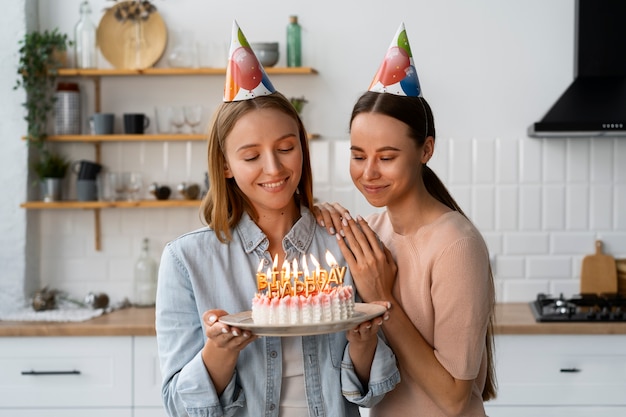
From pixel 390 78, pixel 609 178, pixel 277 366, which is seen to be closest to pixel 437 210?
pixel 390 78

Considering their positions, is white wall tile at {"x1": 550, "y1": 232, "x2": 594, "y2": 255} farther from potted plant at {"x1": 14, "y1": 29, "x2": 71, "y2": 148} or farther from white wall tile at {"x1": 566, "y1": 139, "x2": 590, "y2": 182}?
potted plant at {"x1": 14, "y1": 29, "x2": 71, "y2": 148}

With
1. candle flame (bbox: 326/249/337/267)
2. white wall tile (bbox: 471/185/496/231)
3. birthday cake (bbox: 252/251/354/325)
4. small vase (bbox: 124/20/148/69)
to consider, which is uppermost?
small vase (bbox: 124/20/148/69)

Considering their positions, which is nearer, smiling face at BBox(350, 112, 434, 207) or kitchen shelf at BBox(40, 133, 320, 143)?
smiling face at BBox(350, 112, 434, 207)

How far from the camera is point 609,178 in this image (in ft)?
14.6

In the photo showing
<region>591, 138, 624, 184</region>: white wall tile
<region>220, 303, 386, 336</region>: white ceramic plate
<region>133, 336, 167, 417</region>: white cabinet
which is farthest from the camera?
<region>591, 138, 624, 184</region>: white wall tile

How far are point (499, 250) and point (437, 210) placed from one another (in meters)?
2.35

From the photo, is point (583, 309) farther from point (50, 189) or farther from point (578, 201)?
point (50, 189)

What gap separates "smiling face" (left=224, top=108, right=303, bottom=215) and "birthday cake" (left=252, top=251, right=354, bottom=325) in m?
0.17

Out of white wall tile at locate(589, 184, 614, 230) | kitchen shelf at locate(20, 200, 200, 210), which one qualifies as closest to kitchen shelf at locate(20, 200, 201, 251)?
kitchen shelf at locate(20, 200, 200, 210)

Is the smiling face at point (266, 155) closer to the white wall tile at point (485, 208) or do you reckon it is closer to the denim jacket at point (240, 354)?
the denim jacket at point (240, 354)

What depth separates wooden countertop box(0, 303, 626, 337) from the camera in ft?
12.4

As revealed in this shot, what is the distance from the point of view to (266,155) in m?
1.96

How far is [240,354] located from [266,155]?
46cm

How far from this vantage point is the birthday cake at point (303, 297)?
1836 millimetres
